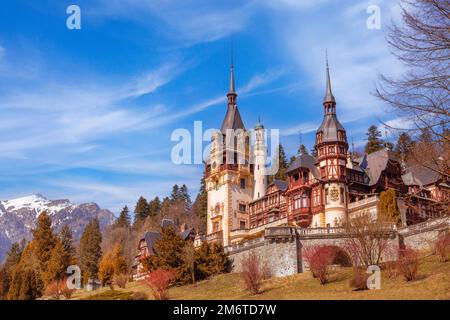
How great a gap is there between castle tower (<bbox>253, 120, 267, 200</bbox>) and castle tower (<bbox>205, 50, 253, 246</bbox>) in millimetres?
683

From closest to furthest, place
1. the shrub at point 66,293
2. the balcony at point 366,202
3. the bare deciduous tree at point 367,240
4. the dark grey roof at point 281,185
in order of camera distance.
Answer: the bare deciduous tree at point 367,240, the balcony at point 366,202, the shrub at point 66,293, the dark grey roof at point 281,185

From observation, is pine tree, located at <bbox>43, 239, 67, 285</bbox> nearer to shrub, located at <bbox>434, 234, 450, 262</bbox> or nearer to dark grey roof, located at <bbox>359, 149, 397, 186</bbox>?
dark grey roof, located at <bbox>359, 149, 397, 186</bbox>

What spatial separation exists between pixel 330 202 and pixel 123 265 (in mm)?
29467

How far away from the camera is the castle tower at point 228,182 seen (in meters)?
63.7

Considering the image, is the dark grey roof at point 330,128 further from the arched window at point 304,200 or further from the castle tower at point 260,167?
the castle tower at point 260,167

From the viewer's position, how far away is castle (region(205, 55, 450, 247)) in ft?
174

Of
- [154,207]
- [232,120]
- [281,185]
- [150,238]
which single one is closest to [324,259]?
[281,185]

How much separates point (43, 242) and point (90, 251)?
618 inches

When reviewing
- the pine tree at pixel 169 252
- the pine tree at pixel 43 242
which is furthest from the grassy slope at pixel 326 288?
the pine tree at pixel 43 242

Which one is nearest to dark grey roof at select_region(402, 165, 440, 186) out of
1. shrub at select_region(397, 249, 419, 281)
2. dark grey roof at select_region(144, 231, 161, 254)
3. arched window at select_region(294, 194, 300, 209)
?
arched window at select_region(294, 194, 300, 209)

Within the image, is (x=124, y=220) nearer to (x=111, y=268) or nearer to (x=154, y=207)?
(x=154, y=207)

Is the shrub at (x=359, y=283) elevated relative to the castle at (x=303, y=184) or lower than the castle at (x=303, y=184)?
lower
